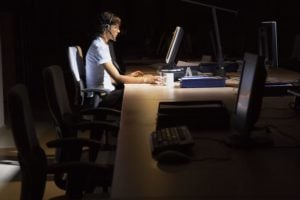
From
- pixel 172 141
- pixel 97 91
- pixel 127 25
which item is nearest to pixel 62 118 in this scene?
pixel 172 141

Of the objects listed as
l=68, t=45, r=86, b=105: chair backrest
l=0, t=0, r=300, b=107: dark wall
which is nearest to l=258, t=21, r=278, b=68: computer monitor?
l=68, t=45, r=86, b=105: chair backrest

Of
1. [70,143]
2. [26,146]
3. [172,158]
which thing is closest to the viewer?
[172,158]

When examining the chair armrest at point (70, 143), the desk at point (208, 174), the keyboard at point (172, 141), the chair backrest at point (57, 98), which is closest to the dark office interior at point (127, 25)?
the chair backrest at point (57, 98)

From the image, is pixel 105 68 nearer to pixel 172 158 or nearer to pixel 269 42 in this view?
pixel 269 42

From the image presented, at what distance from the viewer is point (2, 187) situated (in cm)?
463

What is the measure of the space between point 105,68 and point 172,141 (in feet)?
10.2

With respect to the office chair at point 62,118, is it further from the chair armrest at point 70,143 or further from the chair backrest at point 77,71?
the chair backrest at point 77,71

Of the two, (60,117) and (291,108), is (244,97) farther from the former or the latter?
→ (60,117)

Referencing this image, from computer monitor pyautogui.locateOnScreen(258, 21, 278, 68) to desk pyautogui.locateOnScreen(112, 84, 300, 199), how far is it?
243cm

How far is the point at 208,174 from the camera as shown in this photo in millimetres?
2062

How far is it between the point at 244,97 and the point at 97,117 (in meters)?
1.93

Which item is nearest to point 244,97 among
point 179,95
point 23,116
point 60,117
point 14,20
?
point 23,116

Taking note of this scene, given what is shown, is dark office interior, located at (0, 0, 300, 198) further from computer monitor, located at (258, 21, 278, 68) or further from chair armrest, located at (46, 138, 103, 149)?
chair armrest, located at (46, 138, 103, 149)

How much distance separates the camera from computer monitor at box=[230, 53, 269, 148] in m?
2.38
